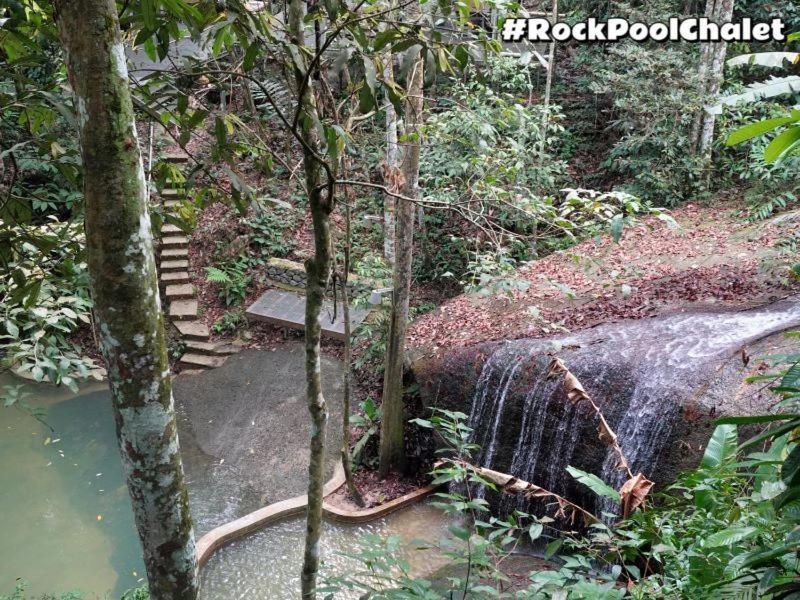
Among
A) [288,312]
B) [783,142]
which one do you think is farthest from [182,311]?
[783,142]

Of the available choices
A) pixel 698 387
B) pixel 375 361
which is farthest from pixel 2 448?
pixel 698 387

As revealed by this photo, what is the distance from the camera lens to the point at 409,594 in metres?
1.96

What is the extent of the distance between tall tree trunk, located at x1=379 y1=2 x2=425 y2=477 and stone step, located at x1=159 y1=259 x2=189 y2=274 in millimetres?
5347

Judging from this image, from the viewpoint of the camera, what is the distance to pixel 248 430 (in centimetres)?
740

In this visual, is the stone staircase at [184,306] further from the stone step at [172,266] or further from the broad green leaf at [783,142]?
the broad green leaf at [783,142]

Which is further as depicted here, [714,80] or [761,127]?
[714,80]

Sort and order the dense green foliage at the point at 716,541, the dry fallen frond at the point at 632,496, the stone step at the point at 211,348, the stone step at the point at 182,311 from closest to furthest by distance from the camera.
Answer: the dense green foliage at the point at 716,541 < the dry fallen frond at the point at 632,496 < the stone step at the point at 211,348 < the stone step at the point at 182,311

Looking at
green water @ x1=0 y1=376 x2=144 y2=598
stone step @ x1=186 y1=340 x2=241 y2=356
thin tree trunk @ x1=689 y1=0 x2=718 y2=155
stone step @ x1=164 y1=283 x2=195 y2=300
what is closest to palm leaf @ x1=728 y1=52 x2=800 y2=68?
green water @ x1=0 y1=376 x2=144 y2=598

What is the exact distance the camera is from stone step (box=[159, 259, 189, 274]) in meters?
9.95

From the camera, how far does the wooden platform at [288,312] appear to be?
893 cm

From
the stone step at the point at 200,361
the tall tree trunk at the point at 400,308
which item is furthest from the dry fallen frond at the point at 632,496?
the stone step at the point at 200,361

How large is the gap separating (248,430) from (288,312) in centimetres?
252

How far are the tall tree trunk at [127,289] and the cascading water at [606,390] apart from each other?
425 centimetres

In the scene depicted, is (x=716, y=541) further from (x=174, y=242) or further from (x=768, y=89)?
(x=174, y=242)
